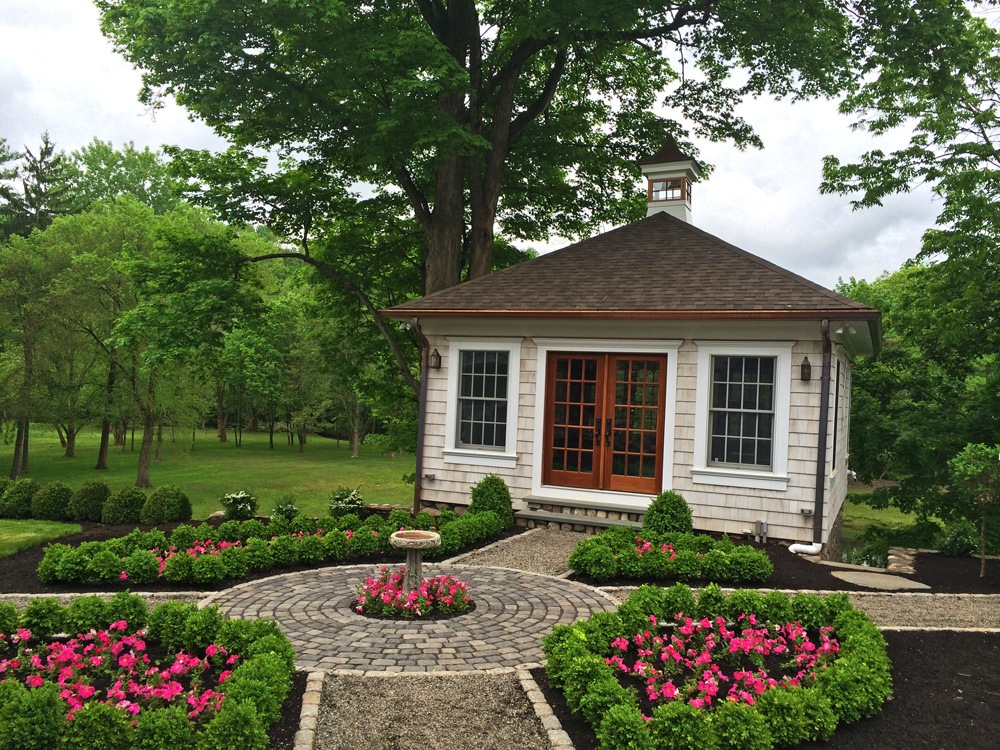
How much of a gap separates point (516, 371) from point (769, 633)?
5.99 m

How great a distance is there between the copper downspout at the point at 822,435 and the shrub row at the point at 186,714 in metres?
7.09

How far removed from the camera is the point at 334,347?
17.6m

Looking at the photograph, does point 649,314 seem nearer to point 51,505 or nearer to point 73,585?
point 73,585

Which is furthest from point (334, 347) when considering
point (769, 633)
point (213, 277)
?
point (769, 633)

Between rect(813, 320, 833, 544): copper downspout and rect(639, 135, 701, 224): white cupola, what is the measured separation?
16.1 ft

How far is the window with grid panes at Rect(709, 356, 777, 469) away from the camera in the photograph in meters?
9.84

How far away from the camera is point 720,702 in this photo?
4496mm

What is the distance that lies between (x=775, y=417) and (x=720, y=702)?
19.3ft

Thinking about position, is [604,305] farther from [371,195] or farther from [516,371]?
[371,195]

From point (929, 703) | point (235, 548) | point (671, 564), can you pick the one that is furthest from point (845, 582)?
point (235, 548)

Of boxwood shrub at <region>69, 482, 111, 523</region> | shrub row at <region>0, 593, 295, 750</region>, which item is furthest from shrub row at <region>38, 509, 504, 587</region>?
boxwood shrub at <region>69, 482, 111, 523</region>

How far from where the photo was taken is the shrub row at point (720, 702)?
406 centimetres

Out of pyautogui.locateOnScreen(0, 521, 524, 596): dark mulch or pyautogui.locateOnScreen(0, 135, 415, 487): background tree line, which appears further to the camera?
pyautogui.locateOnScreen(0, 135, 415, 487): background tree line

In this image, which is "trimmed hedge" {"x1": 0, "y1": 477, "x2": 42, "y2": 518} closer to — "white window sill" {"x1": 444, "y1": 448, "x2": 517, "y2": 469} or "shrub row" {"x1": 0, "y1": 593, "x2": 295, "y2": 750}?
"white window sill" {"x1": 444, "y1": 448, "x2": 517, "y2": 469}
